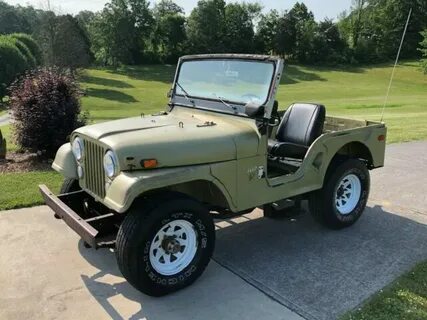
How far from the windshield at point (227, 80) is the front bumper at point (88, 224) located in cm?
163

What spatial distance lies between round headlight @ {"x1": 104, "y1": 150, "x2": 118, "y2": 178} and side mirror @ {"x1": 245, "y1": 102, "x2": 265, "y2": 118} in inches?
51.3

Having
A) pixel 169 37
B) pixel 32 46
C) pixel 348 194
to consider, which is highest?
pixel 169 37

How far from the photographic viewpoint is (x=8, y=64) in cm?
2750

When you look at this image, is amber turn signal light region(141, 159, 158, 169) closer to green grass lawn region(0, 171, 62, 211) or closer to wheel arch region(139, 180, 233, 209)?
wheel arch region(139, 180, 233, 209)

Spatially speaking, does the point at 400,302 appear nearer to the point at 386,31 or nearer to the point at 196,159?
the point at 196,159

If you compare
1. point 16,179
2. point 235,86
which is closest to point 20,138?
point 16,179

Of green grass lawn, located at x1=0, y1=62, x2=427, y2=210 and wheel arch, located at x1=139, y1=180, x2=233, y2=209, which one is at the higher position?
wheel arch, located at x1=139, y1=180, x2=233, y2=209

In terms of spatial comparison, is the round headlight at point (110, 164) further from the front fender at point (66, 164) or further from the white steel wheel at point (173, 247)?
the front fender at point (66, 164)

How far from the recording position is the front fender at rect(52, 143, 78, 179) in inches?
182

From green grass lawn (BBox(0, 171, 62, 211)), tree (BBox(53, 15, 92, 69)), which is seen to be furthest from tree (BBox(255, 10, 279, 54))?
green grass lawn (BBox(0, 171, 62, 211))

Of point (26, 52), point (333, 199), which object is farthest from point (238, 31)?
point (333, 199)

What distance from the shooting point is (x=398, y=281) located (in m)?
4.12

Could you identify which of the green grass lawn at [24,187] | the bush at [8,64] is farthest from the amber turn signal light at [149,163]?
the bush at [8,64]

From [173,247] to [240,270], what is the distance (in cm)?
76
